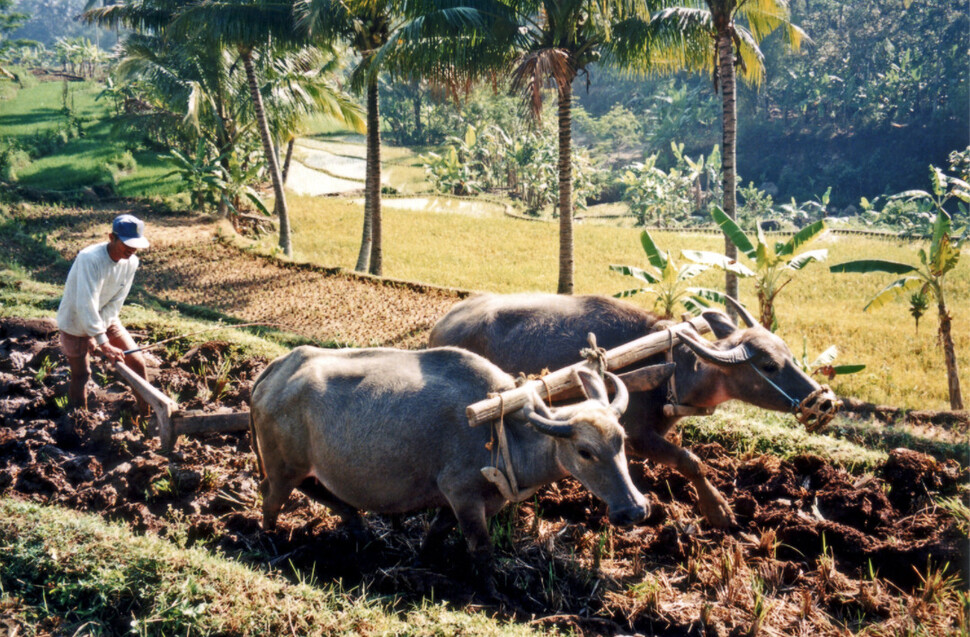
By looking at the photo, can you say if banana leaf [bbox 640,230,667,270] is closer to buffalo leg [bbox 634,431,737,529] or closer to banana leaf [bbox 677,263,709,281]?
banana leaf [bbox 677,263,709,281]

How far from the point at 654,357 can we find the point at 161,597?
11.0ft

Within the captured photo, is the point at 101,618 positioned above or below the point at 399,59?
below

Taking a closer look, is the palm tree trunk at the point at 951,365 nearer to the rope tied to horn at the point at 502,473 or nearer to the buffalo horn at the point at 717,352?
the buffalo horn at the point at 717,352

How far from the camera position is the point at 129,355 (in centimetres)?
571

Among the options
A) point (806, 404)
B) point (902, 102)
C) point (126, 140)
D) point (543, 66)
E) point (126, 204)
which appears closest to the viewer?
point (806, 404)

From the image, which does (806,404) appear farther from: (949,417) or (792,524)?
(949,417)

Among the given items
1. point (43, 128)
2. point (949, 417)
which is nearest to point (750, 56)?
point (949, 417)

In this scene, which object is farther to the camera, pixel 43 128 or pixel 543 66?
pixel 43 128

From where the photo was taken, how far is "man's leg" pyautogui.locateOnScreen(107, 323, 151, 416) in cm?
574

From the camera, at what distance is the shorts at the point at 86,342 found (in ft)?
18.4

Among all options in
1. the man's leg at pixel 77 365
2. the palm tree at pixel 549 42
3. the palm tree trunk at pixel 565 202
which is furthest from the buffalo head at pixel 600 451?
the palm tree trunk at pixel 565 202

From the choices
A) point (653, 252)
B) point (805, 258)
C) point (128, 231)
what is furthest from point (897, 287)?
point (128, 231)

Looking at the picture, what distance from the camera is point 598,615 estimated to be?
403 centimetres

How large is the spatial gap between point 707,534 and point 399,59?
25.5 feet
